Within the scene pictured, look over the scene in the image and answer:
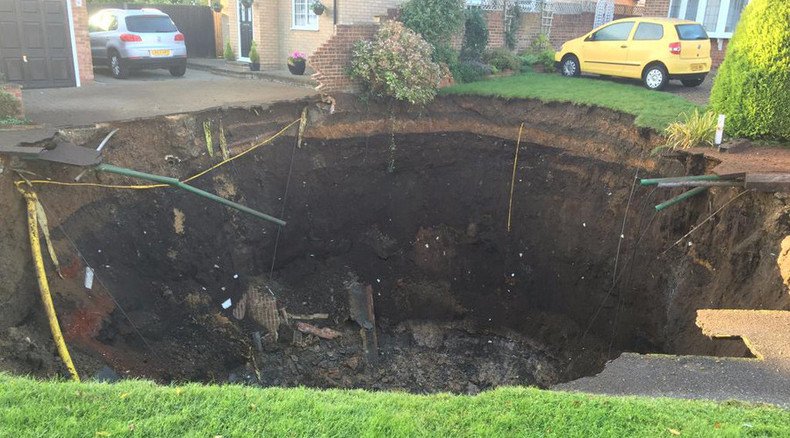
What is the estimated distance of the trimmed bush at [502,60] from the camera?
1463cm

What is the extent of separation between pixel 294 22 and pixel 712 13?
12932mm

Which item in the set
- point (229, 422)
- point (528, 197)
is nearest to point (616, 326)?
point (528, 197)

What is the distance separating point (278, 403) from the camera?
4.09 m

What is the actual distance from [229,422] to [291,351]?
18.7 feet

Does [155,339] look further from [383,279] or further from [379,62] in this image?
[379,62]

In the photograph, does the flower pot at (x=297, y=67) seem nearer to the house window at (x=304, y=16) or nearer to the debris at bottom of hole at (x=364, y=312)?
the house window at (x=304, y=16)

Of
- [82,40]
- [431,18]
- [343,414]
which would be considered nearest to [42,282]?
[343,414]

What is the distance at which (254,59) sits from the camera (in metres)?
15.9

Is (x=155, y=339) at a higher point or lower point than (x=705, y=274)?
lower

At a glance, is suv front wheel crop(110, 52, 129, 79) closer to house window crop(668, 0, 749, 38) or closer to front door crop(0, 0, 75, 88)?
front door crop(0, 0, 75, 88)

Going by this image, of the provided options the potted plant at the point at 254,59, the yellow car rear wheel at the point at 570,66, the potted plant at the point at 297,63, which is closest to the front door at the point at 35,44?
the potted plant at the point at 254,59

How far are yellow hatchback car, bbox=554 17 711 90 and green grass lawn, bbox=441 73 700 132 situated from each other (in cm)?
45

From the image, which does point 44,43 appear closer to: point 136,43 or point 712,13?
point 136,43

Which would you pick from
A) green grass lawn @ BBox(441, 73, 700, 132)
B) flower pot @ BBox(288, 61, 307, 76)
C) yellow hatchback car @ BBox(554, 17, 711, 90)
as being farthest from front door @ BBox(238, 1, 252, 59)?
yellow hatchback car @ BBox(554, 17, 711, 90)
